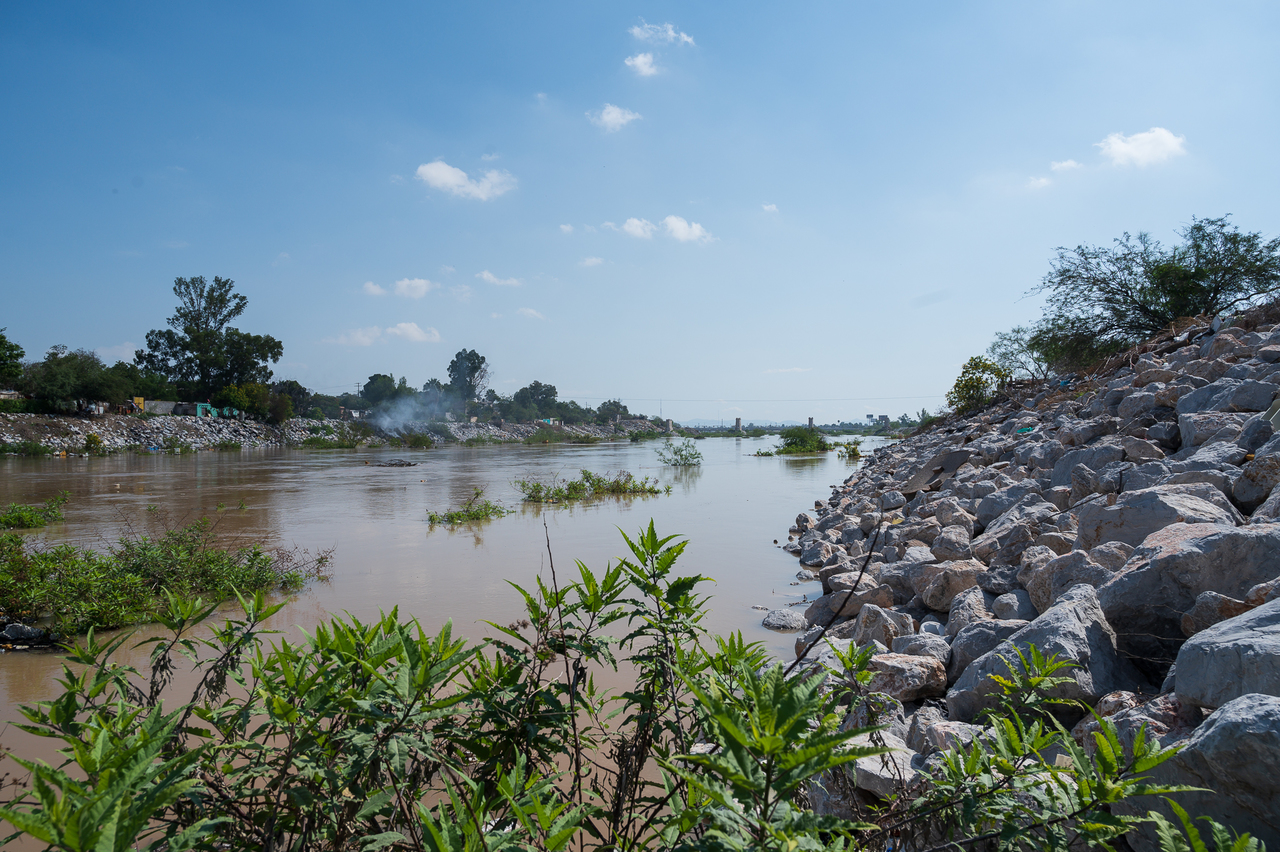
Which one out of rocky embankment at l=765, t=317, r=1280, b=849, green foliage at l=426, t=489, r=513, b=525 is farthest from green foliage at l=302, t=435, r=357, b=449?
rocky embankment at l=765, t=317, r=1280, b=849

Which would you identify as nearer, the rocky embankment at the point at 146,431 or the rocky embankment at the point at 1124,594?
the rocky embankment at the point at 1124,594

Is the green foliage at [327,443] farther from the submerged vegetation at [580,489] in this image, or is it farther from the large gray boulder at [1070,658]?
the large gray boulder at [1070,658]

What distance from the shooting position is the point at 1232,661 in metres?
1.39

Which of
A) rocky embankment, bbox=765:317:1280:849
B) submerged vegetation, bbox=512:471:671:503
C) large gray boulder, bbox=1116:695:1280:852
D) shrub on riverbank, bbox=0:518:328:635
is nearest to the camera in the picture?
large gray boulder, bbox=1116:695:1280:852

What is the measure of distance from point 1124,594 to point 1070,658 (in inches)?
20.7

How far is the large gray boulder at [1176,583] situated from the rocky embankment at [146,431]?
34.2 meters

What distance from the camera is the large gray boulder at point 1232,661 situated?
1.33 metres

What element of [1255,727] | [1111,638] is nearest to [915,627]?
[1111,638]

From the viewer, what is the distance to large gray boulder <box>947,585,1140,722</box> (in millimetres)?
1810

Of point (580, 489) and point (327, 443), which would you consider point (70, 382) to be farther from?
point (580, 489)

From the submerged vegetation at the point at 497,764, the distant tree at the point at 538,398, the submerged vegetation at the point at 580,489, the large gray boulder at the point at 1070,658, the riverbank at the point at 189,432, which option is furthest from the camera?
the distant tree at the point at 538,398

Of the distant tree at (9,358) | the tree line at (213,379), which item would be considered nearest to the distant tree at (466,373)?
the tree line at (213,379)

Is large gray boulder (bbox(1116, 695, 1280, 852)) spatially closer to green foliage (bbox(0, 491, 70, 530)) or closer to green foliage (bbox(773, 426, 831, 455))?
green foliage (bbox(0, 491, 70, 530))

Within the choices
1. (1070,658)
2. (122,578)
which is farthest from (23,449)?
(1070,658)
